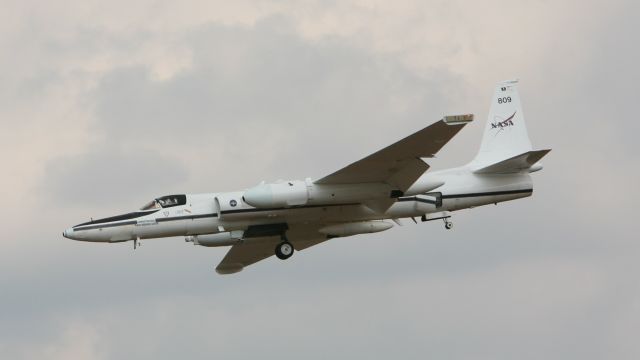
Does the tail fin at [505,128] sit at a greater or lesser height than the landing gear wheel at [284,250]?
greater

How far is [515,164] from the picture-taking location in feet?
148

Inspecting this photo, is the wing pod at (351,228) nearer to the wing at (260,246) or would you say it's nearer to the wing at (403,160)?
the wing at (260,246)

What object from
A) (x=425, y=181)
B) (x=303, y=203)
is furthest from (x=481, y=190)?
(x=303, y=203)

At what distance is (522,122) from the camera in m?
48.0

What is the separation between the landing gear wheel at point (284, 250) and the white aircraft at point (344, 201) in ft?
0.10

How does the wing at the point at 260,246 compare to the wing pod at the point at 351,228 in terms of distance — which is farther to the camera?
the wing pod at the point at 351,228

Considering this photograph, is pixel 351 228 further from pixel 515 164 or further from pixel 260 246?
pixel 515 164

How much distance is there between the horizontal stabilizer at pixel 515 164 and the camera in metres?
44.4

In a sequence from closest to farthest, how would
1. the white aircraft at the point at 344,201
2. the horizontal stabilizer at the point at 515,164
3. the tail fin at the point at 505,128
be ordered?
1. the white aircraft at the point at 344,201
2. the horizontal stabilizer at the point at 515,164
3. the tail fin at the point at 505,128

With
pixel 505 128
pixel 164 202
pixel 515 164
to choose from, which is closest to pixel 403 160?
pixel 515 164

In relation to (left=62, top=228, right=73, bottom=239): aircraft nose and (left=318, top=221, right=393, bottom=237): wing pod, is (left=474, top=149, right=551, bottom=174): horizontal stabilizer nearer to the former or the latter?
(left=318, top=221, right=393, bottom=237): wing pod

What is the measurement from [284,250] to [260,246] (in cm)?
462

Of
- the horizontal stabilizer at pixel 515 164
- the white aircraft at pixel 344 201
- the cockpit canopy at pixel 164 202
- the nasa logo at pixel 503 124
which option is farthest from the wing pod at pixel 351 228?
the nasa logo at pixel 503 124

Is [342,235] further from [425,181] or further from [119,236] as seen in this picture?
[119,236]
